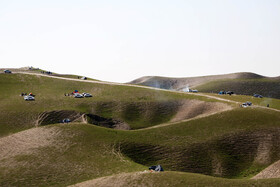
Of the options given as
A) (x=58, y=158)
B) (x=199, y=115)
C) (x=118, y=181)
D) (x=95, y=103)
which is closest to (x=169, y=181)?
(x=118, y=181)

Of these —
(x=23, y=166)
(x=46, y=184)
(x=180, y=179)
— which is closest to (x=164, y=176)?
(x=180, y=179)

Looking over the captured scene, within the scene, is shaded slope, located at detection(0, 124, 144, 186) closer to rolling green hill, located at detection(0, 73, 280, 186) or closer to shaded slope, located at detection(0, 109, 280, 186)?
shaded slope, located at detection(0, 109, 280, 186)

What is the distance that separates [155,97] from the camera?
5723 inches

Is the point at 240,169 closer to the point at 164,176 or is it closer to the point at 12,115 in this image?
the point at 164,176

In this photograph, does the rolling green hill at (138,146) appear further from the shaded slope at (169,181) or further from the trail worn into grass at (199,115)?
the trail worn into grass at (199,115)

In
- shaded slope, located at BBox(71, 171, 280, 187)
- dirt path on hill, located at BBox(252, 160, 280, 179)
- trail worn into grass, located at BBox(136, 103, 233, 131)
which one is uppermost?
trail worn into grass, located at BBox(136, 103, 233, 131)

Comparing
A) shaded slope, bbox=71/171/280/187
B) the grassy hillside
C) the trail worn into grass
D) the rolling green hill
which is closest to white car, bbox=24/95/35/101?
the grassy hillside

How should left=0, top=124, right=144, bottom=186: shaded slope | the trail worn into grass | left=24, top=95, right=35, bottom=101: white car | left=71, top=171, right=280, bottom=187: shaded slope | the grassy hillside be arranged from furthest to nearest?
1. left=24, top=95, right=35, bottom=101: white car
2. the grassy hillside
3. the trail worn into grass
4. left=0, top=124, right=144, bottom=186: shaded slope
5. left=71, top=171, right=280, bottom=187: shaded slope

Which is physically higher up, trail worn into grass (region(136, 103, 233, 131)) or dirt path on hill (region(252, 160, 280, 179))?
trail worn into grass (region(136, 103, 233, 131))

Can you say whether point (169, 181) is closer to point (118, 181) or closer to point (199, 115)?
point (118, 181)

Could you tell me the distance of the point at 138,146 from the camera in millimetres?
87625

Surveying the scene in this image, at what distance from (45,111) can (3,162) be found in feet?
164

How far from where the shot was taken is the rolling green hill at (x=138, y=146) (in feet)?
229

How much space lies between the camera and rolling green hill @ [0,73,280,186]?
69688 millimetres
